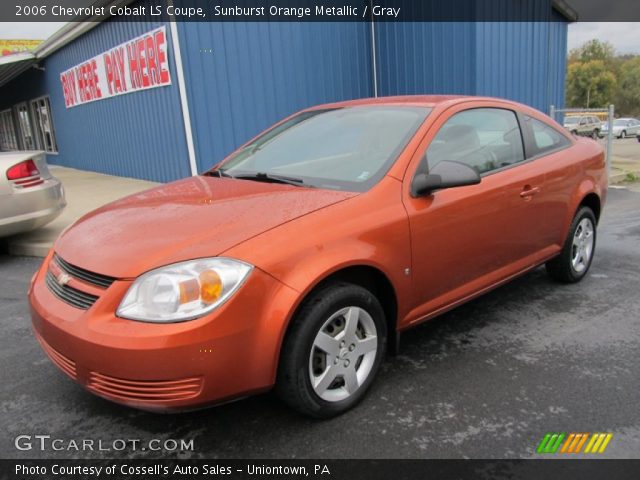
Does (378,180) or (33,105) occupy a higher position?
(33,105)

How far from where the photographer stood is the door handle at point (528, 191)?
3555mm

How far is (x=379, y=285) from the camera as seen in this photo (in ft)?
9.37

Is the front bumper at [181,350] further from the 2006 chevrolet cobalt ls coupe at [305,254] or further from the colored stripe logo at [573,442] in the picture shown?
the colored stripe logo at [573,442]

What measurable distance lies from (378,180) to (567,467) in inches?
62.1

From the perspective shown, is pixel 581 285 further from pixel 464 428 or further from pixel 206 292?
pixel 206 292

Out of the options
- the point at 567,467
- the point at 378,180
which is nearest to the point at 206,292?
the point at 378,180

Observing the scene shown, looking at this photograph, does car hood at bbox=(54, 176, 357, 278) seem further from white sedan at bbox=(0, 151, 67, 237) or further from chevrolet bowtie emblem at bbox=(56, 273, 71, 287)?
white sedan at bbox=(0, 151, 67, 237)

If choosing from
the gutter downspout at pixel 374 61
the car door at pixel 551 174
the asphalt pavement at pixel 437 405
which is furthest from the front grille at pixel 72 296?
the gutter downspout at pixel 374 61

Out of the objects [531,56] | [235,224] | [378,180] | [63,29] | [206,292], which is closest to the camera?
[206,292]

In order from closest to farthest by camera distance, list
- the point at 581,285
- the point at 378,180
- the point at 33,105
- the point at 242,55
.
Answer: the point at 378,180 → the point at 581,285 → the point at 242,55 → the point at 33,105

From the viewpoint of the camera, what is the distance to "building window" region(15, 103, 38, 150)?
67.0 ft

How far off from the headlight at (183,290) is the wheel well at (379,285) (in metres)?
0.52

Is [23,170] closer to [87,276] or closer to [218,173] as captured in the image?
[218,173]

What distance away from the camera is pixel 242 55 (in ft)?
30.0
